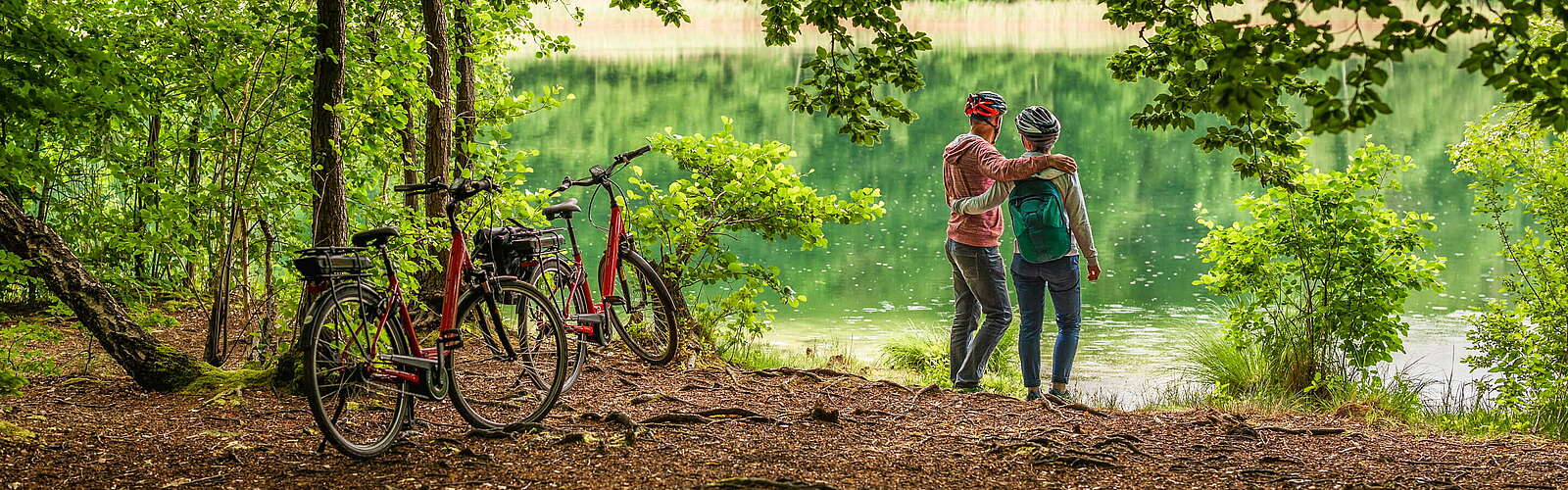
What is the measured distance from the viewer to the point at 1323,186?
7320 millimetres

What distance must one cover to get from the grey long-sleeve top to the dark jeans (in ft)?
0.86

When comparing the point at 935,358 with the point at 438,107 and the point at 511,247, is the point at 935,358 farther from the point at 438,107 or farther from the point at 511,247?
the point at 511,247

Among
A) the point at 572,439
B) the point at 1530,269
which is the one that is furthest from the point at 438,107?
the point at 1530,269

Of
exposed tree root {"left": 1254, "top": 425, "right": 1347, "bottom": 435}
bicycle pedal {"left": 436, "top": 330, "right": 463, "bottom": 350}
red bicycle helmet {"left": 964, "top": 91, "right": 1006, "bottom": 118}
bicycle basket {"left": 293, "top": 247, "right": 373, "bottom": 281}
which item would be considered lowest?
exposed tree root {"left": 1254, "top": 425, "right": 1347, "bottom": 435}

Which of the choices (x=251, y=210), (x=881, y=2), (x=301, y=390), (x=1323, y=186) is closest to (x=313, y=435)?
(x=301, y=390)

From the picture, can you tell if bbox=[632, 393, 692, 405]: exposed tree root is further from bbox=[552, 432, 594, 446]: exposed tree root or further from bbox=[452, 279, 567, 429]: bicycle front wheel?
bbox=[552, 432, 594, 446]: exposed tree root

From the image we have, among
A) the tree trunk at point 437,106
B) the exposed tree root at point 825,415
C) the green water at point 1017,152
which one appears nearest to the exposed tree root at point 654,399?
the exposed tree root at point 825,415

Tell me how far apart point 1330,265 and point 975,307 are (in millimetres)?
2283

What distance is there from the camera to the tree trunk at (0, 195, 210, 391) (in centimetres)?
465

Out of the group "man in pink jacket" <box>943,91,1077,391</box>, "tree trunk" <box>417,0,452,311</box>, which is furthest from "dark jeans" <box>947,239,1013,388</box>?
"tree trunk" <box>417,0,452,311</box>

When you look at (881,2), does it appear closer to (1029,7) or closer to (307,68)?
(307,68)

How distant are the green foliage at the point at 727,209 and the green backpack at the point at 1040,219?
60.4 inches

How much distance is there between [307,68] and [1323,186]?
5511 mm

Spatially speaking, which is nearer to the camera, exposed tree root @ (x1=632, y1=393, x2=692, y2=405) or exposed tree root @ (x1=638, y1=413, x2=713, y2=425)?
exposed tree root @ (x1=638, y1=413, x2=713, y2=425)
